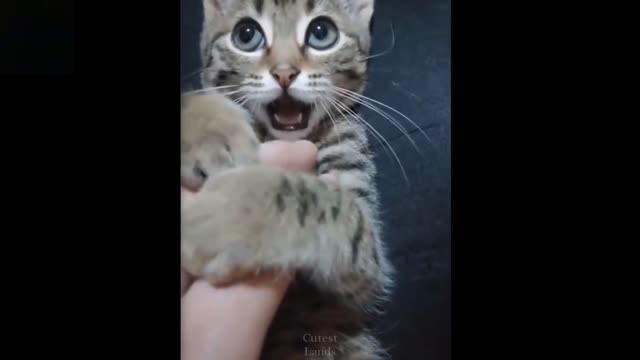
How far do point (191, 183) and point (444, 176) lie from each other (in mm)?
398

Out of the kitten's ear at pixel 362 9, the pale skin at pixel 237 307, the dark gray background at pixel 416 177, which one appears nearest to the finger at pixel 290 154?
the pale skin at pixel 237 307

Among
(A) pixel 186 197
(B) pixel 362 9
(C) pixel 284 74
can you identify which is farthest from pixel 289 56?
(A) pixel 186 197

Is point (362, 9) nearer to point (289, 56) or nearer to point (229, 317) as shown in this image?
point (289, 56)

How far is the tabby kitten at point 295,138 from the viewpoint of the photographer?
3.73ft

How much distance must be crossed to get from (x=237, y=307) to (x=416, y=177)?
34 cm

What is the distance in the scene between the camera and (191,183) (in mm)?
1192

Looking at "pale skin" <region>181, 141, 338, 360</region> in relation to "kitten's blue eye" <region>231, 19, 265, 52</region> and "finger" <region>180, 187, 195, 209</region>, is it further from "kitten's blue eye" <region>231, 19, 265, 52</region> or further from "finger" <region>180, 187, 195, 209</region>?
"kitten's blue eye" <region>231, 19, 265, 52</region>
